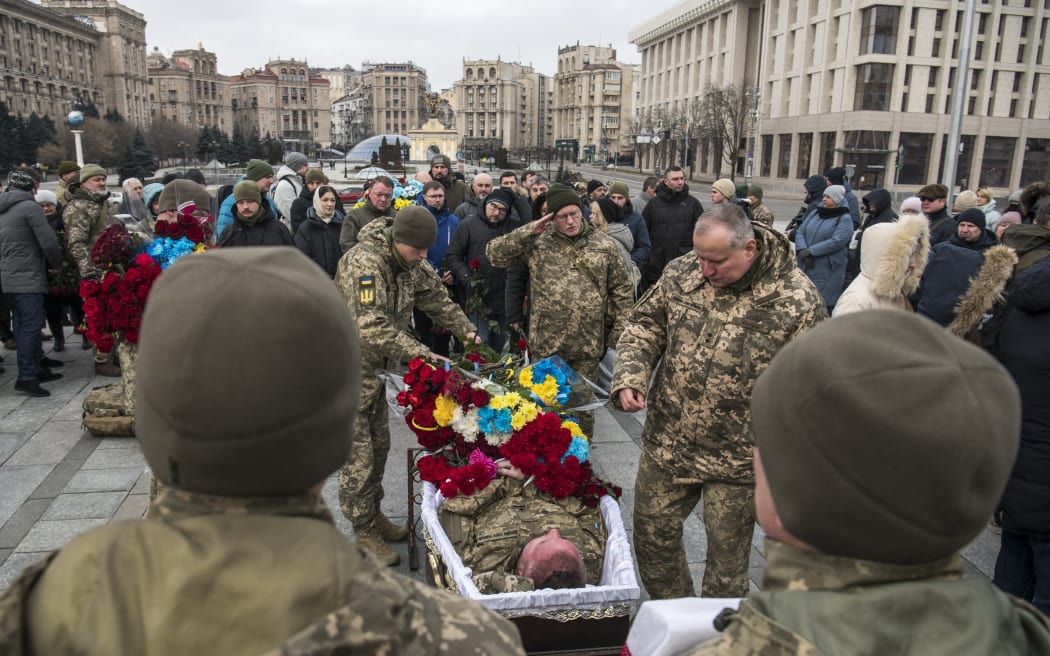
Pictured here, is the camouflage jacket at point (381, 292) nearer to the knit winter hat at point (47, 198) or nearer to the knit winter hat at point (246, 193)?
the knit winter hat at point (246, 193)

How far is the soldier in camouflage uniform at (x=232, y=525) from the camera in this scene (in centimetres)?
101

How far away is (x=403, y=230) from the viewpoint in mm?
4008

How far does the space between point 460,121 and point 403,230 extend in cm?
13585

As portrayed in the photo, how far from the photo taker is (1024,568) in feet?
11.5

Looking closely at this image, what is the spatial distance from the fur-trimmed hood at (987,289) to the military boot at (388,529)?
3359 millimetres

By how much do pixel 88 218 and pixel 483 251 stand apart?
4057 millimetres

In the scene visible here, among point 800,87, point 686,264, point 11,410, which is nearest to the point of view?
point 686,264

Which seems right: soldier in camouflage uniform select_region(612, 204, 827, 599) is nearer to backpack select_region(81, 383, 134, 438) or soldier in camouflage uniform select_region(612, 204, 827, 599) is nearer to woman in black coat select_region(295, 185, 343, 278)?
backpack select_region(81, 383, 134, 438)

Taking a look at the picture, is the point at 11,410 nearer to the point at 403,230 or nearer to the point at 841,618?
the point at 403,230

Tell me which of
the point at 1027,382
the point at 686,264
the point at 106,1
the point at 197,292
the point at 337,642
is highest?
the point at 106,1

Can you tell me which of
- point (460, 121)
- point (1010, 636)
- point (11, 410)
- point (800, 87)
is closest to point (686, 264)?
point (1010, 636)

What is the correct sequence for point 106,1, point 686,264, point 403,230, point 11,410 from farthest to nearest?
point 106,1
point 11,410
point 403,230
point 686,264

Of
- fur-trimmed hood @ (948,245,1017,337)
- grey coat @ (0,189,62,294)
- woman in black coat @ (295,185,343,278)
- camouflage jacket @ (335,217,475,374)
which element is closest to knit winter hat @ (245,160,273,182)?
woman in black coat @ (295,185,343,278)

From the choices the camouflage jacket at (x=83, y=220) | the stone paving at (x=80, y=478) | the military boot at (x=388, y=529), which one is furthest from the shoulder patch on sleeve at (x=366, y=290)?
the camouflage jacket at (x=83, y=220)
